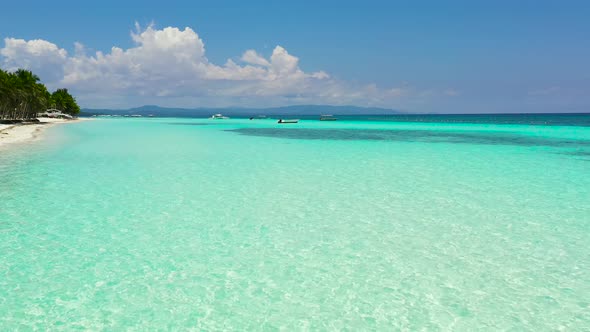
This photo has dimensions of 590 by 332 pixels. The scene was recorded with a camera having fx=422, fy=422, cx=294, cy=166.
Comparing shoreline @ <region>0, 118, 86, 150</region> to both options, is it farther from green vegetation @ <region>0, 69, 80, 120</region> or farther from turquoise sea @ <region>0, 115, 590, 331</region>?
turquoise sea @ <region>0, 115, 590, 331</region>

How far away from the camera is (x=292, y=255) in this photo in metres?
6.88

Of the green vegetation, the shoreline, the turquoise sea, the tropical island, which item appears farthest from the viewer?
the green vegetation

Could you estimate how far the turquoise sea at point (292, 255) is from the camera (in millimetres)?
4840

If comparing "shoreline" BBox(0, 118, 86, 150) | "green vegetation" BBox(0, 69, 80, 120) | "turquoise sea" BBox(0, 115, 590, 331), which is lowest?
"turquoise sea" BBox(0, 115, 590, 331)

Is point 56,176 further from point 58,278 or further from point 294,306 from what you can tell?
point 294,306

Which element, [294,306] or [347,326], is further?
[294,306]

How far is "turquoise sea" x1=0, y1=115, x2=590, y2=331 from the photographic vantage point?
484 cm

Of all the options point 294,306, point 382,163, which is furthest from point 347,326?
point 382,163

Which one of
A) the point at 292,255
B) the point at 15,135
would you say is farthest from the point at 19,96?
the point at 292,255

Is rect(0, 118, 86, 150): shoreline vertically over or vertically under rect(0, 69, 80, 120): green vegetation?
under

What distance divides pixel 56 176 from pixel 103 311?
11.6m

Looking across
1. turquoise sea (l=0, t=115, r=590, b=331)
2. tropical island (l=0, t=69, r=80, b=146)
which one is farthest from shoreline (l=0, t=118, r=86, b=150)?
turquoise sea (l=0, t=115, r=590, b=331)

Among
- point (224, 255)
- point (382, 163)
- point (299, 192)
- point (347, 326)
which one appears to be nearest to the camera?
point (347, 326)

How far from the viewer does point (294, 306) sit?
16.6 feet
